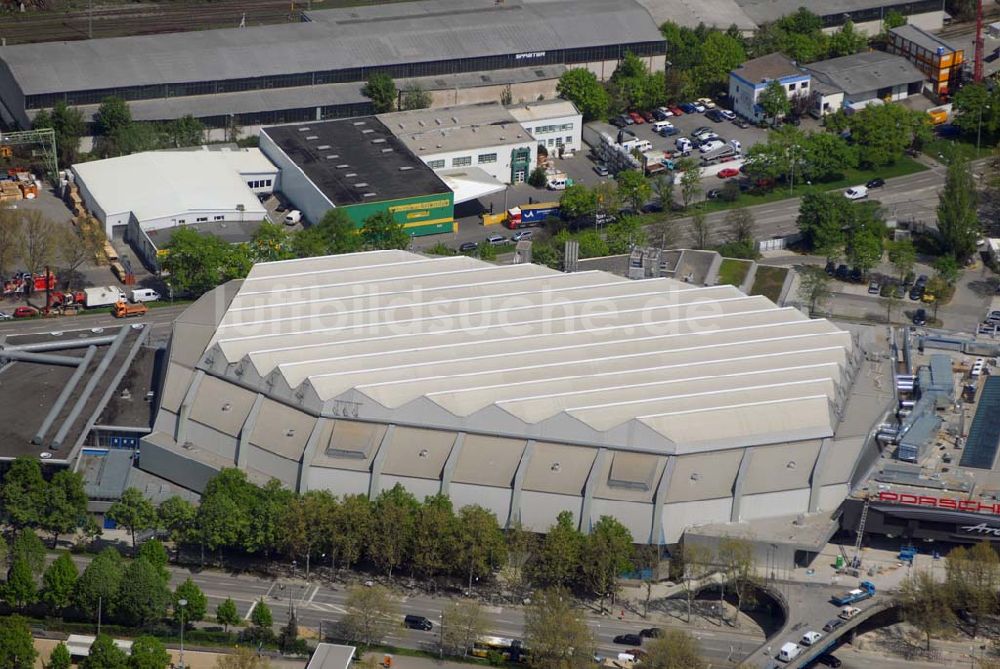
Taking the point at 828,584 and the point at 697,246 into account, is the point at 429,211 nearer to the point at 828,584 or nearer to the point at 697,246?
the point at 697,246

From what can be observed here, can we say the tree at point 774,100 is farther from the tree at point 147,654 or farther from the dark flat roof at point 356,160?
the tree at point 147,654

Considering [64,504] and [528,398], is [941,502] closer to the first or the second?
[528,398]

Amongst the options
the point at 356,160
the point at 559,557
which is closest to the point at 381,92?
the point at 356,160

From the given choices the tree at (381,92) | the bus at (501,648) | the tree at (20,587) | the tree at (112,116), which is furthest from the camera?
the tree at (381,92)

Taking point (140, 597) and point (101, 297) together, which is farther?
point (101, 297)

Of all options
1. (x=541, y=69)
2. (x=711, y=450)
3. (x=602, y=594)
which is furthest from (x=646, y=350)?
(x=541, y=69)

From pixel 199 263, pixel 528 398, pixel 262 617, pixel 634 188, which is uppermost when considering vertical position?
pixel 528 398

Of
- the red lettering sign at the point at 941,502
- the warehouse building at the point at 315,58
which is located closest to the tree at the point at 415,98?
the warehouse building at the point at 315,58

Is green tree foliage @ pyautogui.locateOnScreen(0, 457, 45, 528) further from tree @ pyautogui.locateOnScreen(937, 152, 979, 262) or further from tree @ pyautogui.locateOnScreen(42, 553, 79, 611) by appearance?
tree @ pyautogui.locateOnScreen(937, 152, 979, 262)
